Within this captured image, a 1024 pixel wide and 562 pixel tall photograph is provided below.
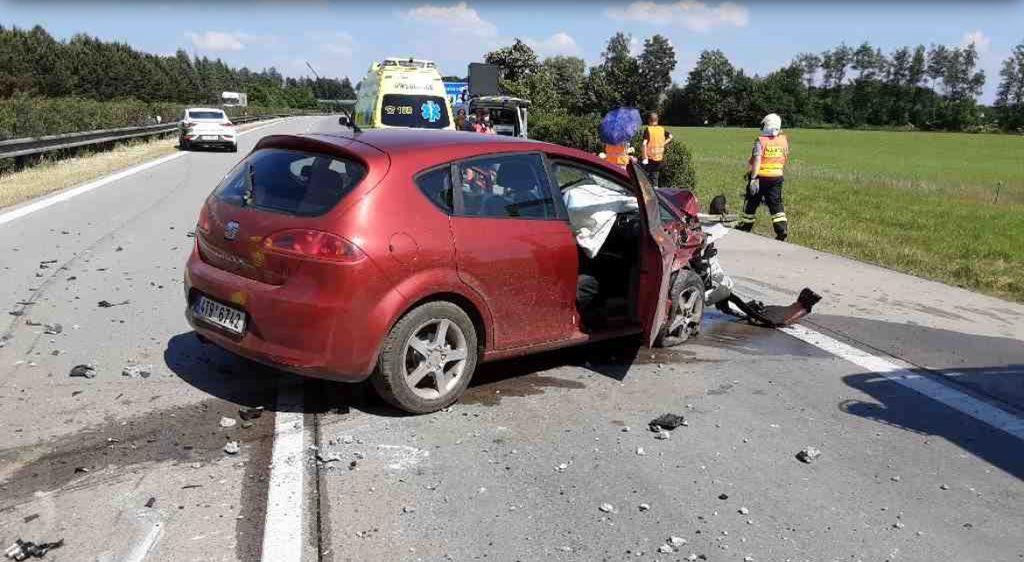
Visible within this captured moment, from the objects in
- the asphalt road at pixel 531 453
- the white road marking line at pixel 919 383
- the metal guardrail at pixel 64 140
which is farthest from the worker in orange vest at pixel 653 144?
the metal guardrail at pixel 64 140

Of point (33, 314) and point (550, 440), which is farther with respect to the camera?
point (33, 314)

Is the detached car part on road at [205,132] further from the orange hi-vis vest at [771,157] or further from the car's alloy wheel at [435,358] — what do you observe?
the car's alloy wheel at [435,358]

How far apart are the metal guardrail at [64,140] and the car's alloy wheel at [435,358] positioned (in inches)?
588

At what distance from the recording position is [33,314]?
632 cm

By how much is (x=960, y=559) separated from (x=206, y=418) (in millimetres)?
3687

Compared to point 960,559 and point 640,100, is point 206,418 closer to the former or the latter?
point 960,559

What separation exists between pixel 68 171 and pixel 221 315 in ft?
51.6

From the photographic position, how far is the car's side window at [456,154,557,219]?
4770mm

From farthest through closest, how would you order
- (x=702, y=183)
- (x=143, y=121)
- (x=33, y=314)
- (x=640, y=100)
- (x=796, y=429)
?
1. (x=640, y=100)
2. (x=143, y=121)
3. (x=702, y=183)
4. (x=33, y=314)
5. (x=796, y=429)

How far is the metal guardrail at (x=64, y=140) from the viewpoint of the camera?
16.5 metres

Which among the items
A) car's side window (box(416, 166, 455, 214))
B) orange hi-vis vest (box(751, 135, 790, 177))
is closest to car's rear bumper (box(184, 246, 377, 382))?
car's side window (box(416, 166, 455, 214))

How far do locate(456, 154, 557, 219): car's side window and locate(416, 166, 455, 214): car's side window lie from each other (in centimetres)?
8

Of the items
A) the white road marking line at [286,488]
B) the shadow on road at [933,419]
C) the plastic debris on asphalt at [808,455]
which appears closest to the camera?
the white road marking line at [286,488]

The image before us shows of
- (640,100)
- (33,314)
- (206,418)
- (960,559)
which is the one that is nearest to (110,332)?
(33,314)
